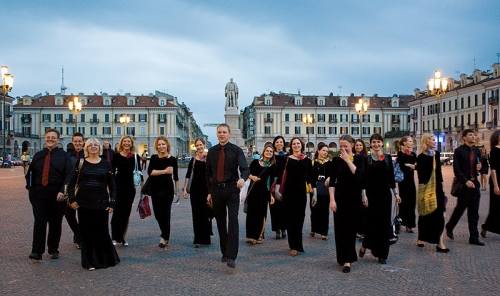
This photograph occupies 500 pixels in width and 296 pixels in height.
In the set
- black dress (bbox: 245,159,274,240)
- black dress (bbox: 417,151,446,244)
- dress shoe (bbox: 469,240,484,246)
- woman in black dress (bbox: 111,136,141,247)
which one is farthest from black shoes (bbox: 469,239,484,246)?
woman in black dress (bbox: 111,136,141,247)

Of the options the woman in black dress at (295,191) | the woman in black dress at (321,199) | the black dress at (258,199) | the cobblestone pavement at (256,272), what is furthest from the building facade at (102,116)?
the woman in black dress at (295,191)

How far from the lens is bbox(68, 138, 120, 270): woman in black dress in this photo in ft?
26.1

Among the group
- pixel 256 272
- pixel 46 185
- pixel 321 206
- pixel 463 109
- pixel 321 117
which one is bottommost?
pixel 256 272

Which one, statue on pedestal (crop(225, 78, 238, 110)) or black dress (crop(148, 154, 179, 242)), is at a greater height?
statue on pedestal (crop(225, 78, 238, 110))

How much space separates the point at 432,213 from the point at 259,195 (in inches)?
125

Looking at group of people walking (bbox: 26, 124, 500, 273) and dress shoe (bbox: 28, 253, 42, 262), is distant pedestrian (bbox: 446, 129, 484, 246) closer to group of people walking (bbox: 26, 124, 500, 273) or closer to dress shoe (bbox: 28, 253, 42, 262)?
group of people walking (bbox: 26, 124, 500, 273)

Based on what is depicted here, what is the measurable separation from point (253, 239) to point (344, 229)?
261cm

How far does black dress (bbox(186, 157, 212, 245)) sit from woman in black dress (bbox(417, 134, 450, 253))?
3792 mm

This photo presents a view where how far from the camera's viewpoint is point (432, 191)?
30.3ft

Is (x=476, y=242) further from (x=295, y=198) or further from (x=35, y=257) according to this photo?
(x=35, y=257)

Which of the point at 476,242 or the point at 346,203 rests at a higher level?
the point at 346,203

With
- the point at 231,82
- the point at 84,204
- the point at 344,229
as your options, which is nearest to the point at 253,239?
the point at 344,229

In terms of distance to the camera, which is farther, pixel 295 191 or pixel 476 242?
pixel 476 242

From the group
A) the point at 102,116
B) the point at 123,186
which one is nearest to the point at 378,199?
the point at 123,186
